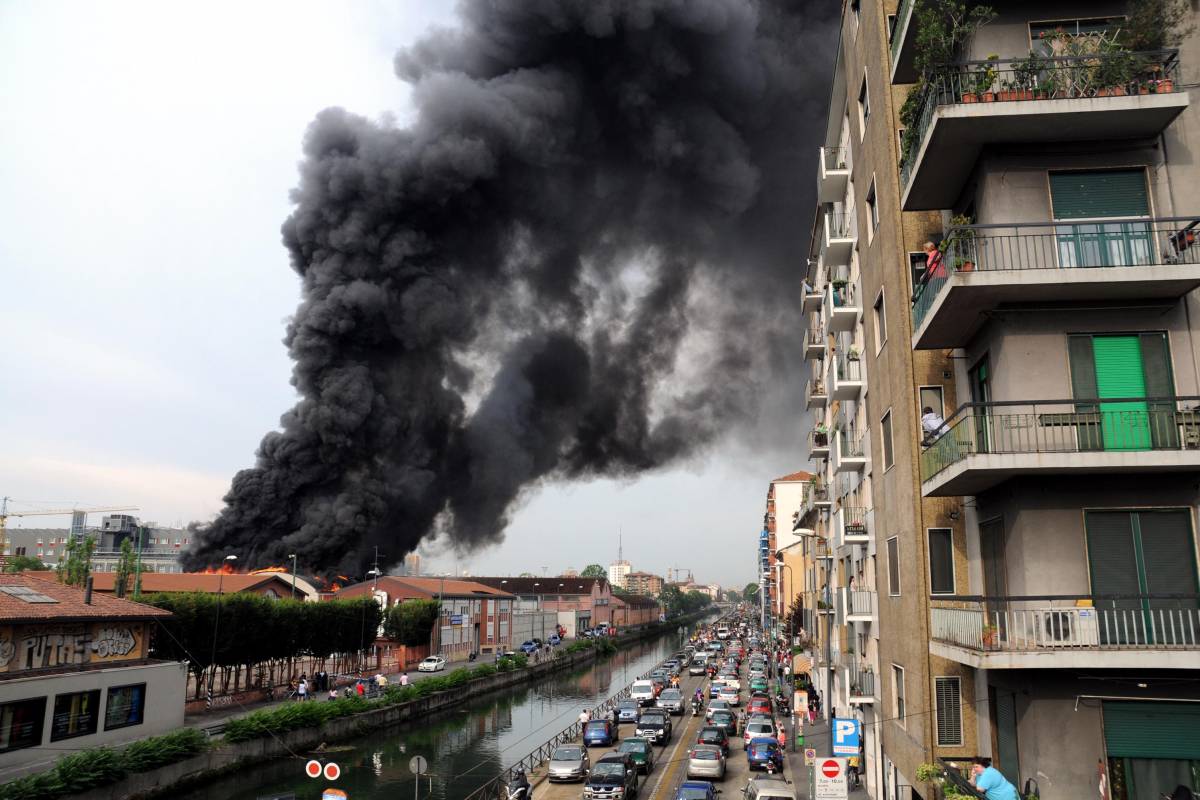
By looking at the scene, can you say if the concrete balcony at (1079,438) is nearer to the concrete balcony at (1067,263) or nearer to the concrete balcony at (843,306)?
the concrete balcony at (1067,263)

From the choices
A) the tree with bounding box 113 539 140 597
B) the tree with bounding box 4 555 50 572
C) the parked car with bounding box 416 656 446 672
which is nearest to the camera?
the tree with bounding box 113 539 140 597

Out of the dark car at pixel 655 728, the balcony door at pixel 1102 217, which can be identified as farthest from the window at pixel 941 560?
the dark car at pixel 655 728

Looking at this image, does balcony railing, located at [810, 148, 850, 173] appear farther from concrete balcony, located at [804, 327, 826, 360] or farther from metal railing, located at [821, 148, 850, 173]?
concrete balcony, located at [804, 327, 826, 360]

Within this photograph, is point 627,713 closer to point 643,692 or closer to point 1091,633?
point 643,692

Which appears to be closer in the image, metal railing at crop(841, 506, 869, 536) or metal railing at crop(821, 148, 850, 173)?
metal railing at crop(841, 506, 869, 536)

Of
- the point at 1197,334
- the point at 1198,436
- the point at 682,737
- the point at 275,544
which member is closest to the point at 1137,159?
the point at 1197,334

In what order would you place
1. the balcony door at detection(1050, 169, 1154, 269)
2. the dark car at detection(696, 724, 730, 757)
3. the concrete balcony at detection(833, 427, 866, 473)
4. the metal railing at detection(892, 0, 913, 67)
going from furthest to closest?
the dark car at detection(696, 724, 730, 757) < the concrete balcony at detection(833, 427, 866, 473) < the metal railing at detection(892, 0, 913, 67) < the balcony door at detection(1050, 169, 1154, 269)

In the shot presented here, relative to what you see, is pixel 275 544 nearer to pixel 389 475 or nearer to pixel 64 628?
pixel 389 475

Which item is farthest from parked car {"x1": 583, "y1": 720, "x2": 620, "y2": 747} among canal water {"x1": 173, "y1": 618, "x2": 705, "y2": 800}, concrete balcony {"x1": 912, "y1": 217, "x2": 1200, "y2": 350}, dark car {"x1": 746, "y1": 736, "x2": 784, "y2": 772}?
concrete balcony {"x1": 912, "y1": 217, "x2": 1200, "y2": 350}
